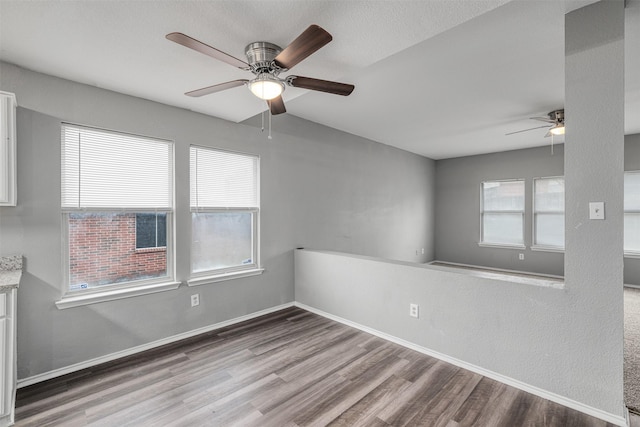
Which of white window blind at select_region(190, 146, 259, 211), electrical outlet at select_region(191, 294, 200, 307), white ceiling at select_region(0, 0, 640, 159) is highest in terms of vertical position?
white ceiling at select_region(0, 0, 640, 159)

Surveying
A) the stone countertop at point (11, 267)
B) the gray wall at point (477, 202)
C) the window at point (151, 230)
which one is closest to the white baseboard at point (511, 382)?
the window at point (151, 230)

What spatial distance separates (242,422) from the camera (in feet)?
6.22

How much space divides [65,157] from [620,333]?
13.8ft

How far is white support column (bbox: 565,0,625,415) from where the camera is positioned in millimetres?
1778

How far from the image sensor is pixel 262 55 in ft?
6.42

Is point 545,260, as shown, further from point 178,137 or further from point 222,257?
point 178,137

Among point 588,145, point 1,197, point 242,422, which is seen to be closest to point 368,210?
point 588,145

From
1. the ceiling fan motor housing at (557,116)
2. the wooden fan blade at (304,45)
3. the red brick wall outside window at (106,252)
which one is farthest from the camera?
the ceiling fan motor housing at (557,116)

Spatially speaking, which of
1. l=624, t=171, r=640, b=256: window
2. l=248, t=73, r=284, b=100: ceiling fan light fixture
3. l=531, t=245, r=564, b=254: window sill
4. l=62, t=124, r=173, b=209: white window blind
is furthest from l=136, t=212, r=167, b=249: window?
l=624, t=171, r=640, b=256: window

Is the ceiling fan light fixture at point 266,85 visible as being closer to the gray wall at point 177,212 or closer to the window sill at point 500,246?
the gray wall at point 177,212

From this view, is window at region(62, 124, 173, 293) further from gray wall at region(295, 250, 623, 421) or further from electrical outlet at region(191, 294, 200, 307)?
gray wall at region(295, 250, 623, 421)

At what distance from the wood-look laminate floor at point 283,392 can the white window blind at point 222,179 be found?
1548mm

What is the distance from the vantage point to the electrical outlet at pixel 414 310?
109 inches

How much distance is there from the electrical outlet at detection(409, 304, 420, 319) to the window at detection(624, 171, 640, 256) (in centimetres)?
484
